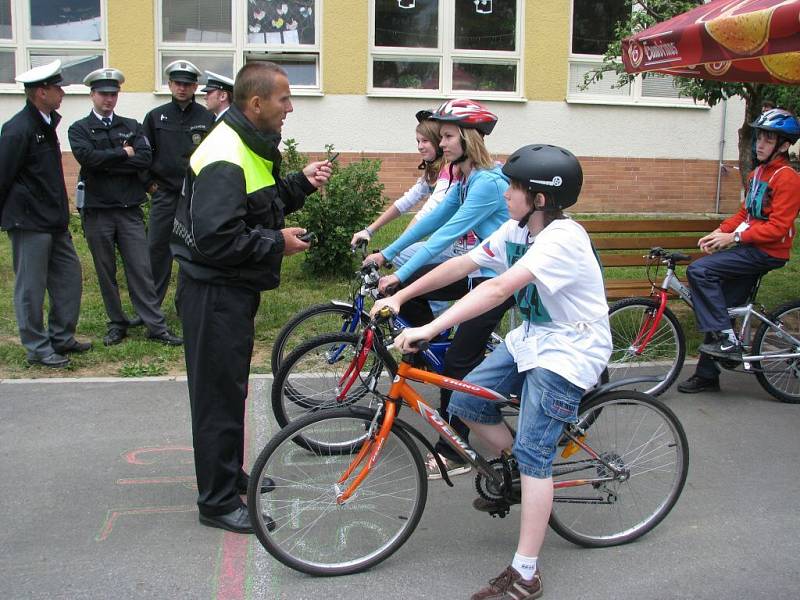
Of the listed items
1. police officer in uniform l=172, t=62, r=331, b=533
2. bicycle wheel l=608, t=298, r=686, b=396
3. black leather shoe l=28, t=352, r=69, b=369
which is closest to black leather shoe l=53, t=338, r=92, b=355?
black leather shoe l=28, t=352, r=69, b=369

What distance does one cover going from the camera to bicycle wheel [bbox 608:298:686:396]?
621 cm

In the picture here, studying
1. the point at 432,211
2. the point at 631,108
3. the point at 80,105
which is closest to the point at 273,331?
the point at 432,211

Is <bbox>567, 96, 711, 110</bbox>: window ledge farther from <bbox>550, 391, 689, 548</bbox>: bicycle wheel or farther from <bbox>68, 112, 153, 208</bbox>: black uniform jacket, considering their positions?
<bbox>550, 391, 689, 548</bbox>: bicycle wheel

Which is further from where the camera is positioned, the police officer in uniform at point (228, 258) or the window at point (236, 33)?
the window at point (236, 33)

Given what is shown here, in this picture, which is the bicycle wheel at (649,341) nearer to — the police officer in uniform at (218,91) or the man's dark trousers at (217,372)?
the man's dark trousers at (217,372)

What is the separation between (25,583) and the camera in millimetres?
3719

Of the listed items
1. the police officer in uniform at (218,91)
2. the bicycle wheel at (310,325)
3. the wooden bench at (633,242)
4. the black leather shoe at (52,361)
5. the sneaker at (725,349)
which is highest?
the police officer in uniform at (218,91)

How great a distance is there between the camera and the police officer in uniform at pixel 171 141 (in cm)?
742

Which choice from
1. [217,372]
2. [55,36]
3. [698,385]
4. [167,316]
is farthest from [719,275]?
[55,36]

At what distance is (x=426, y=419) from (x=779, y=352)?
11.3 feet

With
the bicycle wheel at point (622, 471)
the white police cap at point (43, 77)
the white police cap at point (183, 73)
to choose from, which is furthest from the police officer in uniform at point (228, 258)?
the white police cap at point (183, 73)

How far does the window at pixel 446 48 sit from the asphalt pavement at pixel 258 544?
8.54 metres

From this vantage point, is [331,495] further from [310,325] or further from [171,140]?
[171,140]

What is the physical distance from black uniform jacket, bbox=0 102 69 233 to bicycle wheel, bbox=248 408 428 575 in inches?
147
